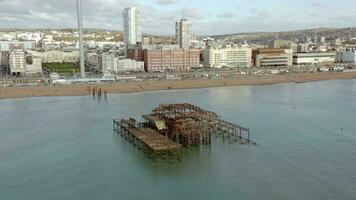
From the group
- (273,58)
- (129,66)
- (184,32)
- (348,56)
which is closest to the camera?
(129,66)

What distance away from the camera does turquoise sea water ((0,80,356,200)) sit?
952cm

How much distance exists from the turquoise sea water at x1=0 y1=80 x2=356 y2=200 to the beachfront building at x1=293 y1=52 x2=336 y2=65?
83.5 ft

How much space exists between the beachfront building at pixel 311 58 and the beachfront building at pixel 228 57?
15.8 ft

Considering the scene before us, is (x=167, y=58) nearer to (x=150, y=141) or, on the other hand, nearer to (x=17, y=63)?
(x=17, y=63)

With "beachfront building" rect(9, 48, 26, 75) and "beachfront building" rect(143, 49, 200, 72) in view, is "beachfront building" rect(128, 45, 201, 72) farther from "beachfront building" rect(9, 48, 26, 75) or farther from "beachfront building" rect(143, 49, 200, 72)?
"beachfront building" rect(9, 48, 26, 75)

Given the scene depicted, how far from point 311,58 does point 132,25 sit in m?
30.0

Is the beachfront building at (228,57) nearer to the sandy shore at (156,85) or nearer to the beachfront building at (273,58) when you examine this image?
the beachfront building at (273,58)

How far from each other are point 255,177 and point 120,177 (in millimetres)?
2916

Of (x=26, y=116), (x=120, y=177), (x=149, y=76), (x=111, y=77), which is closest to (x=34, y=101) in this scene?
(x=26, y=116)

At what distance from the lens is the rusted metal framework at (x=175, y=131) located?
12.2 metres

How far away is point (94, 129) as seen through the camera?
632 inches

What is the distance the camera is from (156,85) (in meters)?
29.8

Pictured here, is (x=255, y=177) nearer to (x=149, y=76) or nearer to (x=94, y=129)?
(x=94, y=129)

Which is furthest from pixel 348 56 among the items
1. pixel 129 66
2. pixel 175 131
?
pixel 175 131
